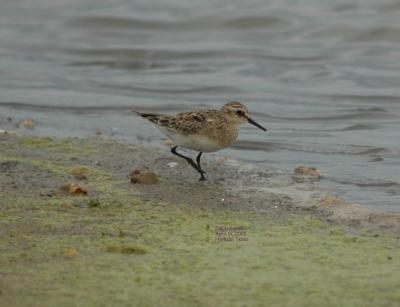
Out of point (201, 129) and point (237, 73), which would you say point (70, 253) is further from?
point (237, 73)

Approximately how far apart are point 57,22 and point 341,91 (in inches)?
299

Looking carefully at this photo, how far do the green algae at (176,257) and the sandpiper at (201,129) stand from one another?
1.44m

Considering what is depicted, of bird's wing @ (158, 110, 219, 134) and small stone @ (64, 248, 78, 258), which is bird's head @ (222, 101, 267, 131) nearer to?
bird's wing @ (158, 110, 219, 134)

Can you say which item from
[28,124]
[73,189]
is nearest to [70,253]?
[73,189]

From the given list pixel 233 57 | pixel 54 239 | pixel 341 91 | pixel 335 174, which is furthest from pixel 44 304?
pixel 233 57

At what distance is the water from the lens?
35.8ft

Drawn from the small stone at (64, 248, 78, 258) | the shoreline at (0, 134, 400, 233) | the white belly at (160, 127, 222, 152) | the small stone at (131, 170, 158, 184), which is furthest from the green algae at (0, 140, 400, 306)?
the white belly at (160, 127, 222, 152)

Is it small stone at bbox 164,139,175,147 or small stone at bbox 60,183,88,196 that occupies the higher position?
small stone at bbox 60,183,88,196

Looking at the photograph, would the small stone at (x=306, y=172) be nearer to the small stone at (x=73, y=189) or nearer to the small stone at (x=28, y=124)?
the small stone at (x=73, y=189)

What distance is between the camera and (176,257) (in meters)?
5.88

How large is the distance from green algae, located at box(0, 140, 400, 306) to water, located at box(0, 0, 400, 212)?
5.61 feet

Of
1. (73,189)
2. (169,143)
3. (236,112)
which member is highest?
(236,112)

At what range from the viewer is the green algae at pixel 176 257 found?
5172mm

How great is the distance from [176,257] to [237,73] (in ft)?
32.7
